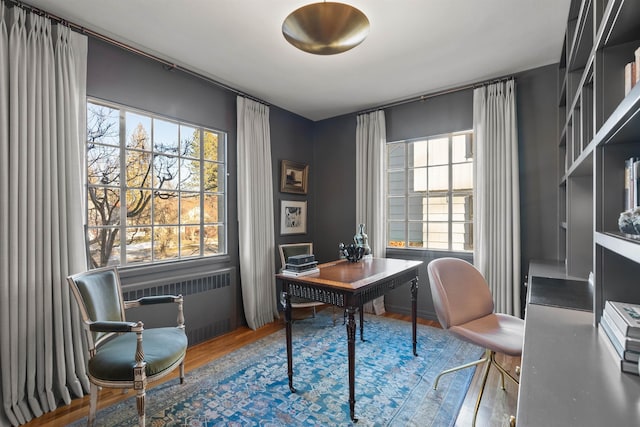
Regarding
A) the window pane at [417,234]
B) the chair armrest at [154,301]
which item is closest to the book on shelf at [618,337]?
the chair armrest at [154,301]

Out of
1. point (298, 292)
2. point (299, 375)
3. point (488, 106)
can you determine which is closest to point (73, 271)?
point (298, 292)

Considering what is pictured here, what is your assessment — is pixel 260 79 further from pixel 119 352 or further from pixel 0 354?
pixel 0 354

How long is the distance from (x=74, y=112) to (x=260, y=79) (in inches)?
65.9

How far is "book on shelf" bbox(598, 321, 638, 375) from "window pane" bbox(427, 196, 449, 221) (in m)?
2.64

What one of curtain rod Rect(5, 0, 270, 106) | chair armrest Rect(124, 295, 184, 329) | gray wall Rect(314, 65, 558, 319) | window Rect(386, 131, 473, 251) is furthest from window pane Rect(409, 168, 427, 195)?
chair armrest Rect(124, 295, 184, 329)

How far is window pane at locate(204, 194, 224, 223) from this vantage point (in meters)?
3.33

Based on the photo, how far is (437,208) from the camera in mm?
3805

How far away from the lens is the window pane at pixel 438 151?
3748 millimetres

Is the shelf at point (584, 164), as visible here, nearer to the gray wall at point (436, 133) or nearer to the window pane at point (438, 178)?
the gray wall at point (436, 133)

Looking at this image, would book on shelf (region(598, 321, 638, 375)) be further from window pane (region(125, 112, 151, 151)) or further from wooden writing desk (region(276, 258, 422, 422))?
window pane (region(125, 112, 151, 151))

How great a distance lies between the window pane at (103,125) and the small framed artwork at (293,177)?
195 centimetres

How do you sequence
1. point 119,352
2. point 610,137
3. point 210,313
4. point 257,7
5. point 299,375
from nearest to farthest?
point 610,137 → point 119,352 → point 257,7 → point 299,375 → point 210,313

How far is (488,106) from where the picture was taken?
3.26 meters

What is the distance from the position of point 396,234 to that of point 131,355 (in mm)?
3131
